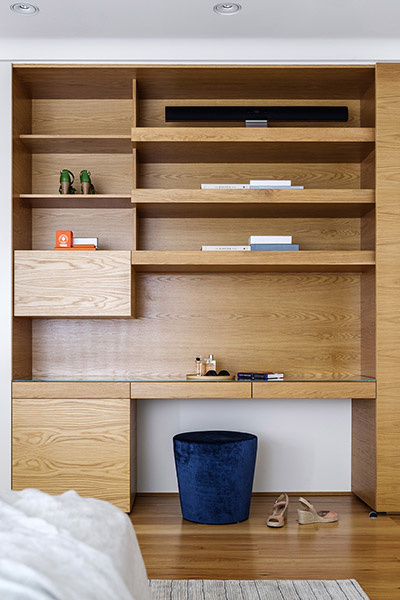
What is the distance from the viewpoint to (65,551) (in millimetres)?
1341

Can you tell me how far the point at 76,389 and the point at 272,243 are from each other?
1.30m

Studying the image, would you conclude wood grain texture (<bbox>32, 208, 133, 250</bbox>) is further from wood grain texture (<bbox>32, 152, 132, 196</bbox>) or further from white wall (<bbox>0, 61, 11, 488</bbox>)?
white wall (<bbox>0, 61, 11, 488</bbox>)

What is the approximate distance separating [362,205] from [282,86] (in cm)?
83

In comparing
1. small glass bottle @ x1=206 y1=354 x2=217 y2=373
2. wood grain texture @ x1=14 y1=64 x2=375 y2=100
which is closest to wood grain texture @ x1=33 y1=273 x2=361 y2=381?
small glass bottle @ x1=206 y1=354 x2=217 y2=373

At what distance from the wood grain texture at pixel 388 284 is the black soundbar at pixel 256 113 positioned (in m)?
0.26

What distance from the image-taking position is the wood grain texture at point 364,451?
349 centimetres

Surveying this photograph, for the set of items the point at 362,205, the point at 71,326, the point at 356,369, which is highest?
the point at 362,205

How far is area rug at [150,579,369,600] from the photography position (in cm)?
231

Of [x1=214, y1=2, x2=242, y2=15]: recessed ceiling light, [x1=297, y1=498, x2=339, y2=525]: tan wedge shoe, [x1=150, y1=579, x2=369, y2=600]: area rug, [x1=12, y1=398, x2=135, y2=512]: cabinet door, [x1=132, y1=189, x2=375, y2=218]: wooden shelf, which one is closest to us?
[x1=150, y1=579, x2=369, y2=600]: area rug

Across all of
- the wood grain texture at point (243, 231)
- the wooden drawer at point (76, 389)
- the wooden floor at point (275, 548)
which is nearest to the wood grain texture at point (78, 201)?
the wood grain texture at point (243, 231)

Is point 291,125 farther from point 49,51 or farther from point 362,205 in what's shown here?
point 49,51

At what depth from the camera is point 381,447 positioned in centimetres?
344

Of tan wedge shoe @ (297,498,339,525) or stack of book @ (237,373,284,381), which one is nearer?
tan wedge shoe @ (297,498,339,525)

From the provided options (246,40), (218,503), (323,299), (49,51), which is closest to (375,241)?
(323,299)
